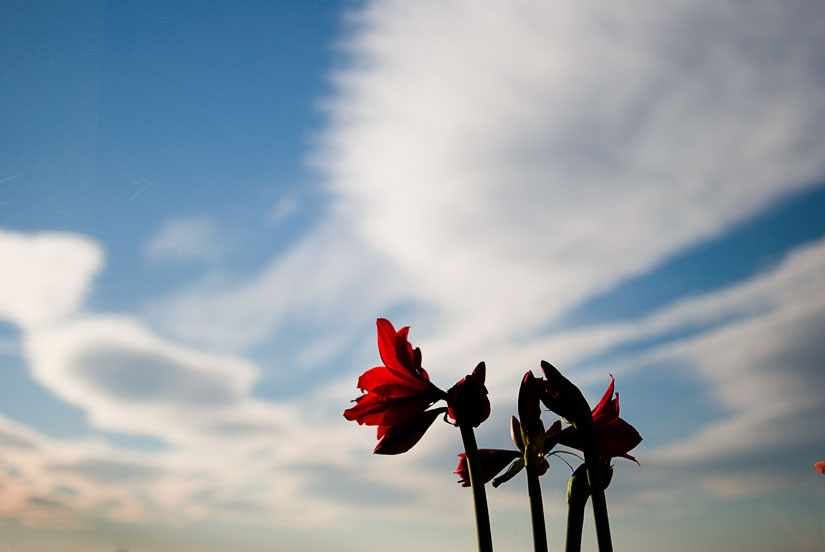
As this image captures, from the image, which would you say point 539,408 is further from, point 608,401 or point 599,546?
point 599,546

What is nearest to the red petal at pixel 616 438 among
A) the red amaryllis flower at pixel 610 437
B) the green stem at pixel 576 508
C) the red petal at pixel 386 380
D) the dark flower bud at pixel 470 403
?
the red amaryllis flower at pixel 610 437

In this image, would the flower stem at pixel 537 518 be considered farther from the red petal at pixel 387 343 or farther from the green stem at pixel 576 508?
the red petal at pixel 387 343

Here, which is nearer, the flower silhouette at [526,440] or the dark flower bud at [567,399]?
the dark flower bud at [567,399]

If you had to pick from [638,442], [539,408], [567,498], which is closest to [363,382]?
[539,408]

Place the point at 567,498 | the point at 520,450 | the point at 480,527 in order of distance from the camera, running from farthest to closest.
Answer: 1. the point at 520,450
2. the point at 567,498
3. the point at 480,527

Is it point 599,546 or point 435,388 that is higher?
point 435,388

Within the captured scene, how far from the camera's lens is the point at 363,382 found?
4.85 ft

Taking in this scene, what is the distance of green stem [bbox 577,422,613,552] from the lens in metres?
1.19

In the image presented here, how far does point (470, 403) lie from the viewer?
1.32m

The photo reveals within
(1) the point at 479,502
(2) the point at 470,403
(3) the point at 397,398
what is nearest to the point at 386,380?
(3) the point at 397,398

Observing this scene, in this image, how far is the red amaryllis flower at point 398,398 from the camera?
1408mm

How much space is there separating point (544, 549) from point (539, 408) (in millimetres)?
278

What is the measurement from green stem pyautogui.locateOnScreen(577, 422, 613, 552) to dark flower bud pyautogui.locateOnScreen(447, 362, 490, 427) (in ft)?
0.62

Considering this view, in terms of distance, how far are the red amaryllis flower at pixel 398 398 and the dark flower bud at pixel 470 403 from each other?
3 centimetres
